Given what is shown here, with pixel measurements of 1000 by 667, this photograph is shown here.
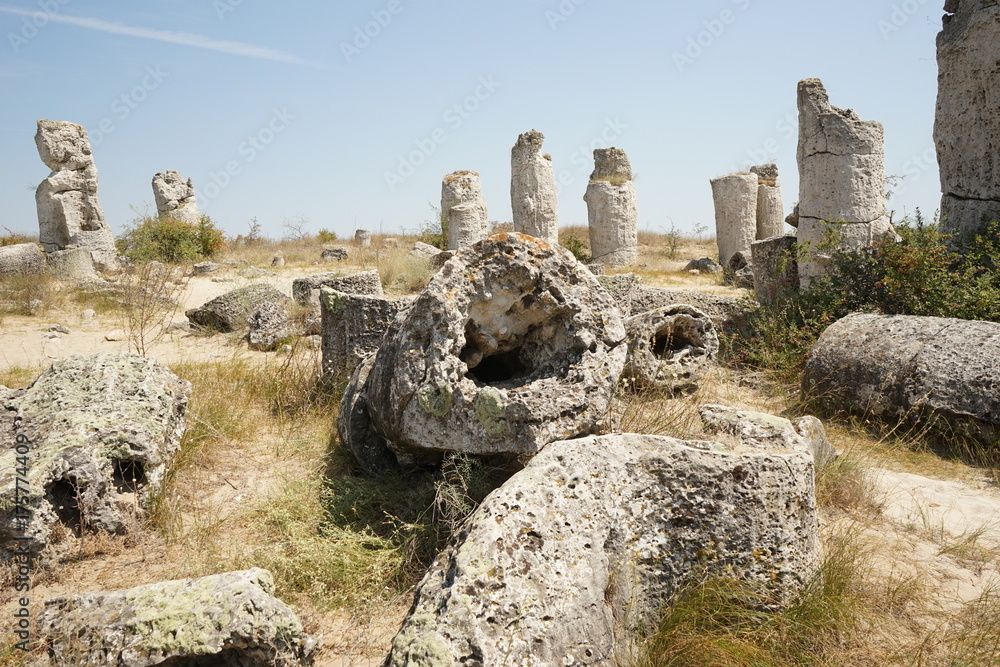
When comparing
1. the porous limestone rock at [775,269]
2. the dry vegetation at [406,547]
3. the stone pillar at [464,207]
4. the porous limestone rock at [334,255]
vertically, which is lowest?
the dry vegetation at [406,547]

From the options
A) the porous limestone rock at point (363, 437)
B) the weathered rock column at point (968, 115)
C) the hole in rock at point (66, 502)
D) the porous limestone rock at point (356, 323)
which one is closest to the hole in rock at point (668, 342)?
the porous limestone rock at point (356, 323)

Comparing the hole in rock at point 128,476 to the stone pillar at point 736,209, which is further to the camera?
the stone pillar at point 736,209

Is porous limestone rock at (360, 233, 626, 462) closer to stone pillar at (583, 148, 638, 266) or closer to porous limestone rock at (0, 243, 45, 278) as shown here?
porous limestone rock at (0, 243, 45, 278)

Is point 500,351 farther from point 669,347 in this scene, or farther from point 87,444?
point 669,347

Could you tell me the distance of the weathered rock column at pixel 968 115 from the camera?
23.3 feet

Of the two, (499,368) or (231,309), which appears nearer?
(499,368)

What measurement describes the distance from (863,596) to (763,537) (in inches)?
22.4

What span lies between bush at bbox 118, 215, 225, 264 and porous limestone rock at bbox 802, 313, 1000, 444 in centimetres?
1435

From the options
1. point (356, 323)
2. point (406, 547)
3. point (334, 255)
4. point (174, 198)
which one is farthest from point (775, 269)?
point (174, 198)

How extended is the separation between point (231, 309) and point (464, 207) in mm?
7614

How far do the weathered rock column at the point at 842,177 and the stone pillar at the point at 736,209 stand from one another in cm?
815

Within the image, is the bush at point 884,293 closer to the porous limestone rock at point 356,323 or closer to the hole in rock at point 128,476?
the porous limestone rock at point 356,323

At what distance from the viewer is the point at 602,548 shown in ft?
8.39

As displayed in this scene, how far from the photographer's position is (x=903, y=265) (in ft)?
21.4
